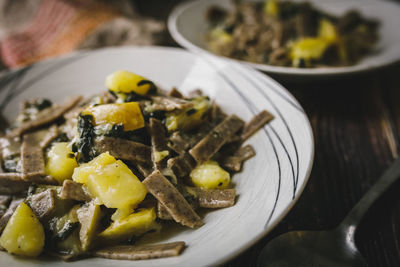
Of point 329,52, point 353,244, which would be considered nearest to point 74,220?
point 353,244

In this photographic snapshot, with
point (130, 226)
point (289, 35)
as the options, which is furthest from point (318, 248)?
point (289, 35)

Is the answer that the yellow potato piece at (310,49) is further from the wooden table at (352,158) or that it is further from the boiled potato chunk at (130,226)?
the boiled potato chunk at (130,226)

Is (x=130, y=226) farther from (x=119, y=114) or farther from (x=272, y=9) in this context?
(x=272, y=9)

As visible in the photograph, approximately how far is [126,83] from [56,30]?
10.7ft

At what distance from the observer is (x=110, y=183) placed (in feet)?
6.86

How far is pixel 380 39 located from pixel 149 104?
12.1ft

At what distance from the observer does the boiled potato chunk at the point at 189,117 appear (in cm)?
264

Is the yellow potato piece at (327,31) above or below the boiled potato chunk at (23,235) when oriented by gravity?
above

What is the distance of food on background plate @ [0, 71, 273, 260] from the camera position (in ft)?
6.82

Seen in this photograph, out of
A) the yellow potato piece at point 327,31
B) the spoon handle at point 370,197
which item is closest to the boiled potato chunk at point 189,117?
the spoon handle at point 370,197

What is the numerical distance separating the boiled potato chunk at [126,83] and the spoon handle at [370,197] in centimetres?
177

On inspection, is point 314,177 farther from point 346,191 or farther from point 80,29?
point 80,29

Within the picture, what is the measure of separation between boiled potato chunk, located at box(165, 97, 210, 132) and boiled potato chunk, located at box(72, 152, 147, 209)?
55 cm

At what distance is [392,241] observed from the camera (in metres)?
2.34
